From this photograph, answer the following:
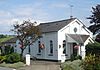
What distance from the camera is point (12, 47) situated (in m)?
51.1

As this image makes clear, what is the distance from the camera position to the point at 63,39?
38.8 m

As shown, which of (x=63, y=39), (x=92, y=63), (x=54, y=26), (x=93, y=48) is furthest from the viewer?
(x=54, y=26)

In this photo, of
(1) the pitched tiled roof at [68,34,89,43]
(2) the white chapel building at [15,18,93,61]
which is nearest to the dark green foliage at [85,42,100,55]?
(2) the white chapel building at [15,18,93,61]

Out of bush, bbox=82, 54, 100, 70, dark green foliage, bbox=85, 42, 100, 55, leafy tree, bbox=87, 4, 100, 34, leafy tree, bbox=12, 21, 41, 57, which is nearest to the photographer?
bush, bbox=82, 54, 100, 70

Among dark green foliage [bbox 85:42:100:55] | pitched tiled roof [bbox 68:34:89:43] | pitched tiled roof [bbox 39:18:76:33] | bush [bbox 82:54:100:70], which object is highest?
pitched tiled roof [bbox 39:18:76:33]

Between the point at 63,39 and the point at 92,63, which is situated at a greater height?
the point at 63,39

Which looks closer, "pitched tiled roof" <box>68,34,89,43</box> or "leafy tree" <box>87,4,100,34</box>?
"pitched tiled roof" <box>68,34,89,43</box>

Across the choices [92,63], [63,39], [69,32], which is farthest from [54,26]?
[92,63]

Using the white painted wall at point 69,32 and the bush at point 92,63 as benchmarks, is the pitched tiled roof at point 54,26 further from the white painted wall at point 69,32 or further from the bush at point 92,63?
the bush at point 92,63

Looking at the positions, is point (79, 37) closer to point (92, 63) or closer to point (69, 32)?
point (69, 32)

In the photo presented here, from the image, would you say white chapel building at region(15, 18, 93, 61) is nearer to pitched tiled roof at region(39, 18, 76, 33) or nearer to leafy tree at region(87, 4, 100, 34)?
pitched tiled roof at region(39, 18, 76, 33)

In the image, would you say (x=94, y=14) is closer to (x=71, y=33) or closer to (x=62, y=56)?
(x=71, y=33)

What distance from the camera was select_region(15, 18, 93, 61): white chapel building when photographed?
38.3 metres

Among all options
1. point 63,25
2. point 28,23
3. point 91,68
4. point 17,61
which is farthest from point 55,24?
point 91,68
